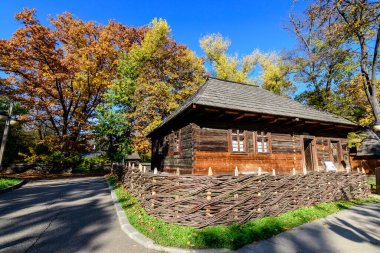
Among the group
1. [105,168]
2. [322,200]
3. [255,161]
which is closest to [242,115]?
[255,161]

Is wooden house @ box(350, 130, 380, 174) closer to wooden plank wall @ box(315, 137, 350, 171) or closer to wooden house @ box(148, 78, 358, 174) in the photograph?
wooden plank wall @ box(315, 137, 350, 171)

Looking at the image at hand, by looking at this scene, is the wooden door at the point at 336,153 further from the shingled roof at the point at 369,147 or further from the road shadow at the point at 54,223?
the road shadow at the point at 54,223

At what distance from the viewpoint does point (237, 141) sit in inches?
406

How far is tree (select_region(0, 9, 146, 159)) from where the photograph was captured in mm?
21828

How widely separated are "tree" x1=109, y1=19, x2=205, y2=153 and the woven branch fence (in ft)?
47.4

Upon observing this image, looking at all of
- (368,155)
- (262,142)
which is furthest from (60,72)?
(368,155)

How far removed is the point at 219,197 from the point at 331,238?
3.10 metres

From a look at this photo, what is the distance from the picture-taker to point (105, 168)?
30.0 m

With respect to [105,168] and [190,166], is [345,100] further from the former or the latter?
[105,168]

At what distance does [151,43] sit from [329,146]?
20536 millimetres

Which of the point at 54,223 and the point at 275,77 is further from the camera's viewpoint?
the point at 275,77

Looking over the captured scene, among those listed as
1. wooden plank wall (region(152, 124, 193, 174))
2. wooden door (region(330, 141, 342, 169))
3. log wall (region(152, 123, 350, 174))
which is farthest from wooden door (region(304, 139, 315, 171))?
wooden plank wall (region(152, 124, 193, 174))

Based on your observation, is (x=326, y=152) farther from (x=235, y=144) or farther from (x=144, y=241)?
(x=144, y=241)

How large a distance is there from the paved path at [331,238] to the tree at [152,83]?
1714 cm
